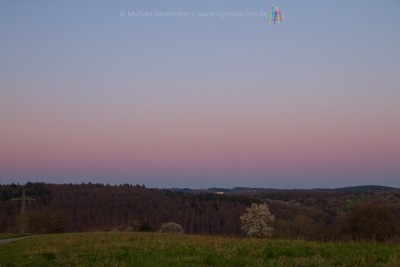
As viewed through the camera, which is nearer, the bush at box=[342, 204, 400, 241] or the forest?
the bush at box=[342, 204, 400, 241]

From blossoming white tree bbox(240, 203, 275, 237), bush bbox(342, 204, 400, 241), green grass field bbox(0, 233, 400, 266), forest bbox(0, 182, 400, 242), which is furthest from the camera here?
forest bbox(0, 182, 400, 242)

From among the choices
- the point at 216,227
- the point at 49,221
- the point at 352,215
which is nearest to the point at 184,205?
the point at 216,227

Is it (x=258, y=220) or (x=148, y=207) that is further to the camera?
(x=148, y=207)

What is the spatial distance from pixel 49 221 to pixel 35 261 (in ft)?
209

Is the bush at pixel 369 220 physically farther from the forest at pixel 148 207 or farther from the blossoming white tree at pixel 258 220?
the forest at pixel 148 207

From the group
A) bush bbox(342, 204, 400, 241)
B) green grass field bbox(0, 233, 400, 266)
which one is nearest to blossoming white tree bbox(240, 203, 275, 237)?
bush bbox(342, 204, 400, 241)

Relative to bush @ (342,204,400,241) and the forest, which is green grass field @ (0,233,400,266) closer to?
bush @ (342,204,400,241)

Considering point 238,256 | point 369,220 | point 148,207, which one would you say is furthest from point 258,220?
point 148,207

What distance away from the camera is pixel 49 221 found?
7225 centimetres

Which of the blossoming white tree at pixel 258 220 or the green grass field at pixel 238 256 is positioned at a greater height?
the green grass field at pixel 238 256

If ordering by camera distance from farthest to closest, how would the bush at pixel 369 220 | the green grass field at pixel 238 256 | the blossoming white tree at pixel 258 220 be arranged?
the blossoming white tree at pixel 258 220 < the bush at pixel 369 220 < the green grass field at pixel 238 256

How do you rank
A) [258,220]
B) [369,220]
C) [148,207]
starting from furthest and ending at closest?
[148,207] → [258,220] → [369,220]

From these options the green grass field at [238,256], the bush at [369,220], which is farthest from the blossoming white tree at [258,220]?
the green grass field at [238,256]

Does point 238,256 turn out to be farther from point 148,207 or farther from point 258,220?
point 148,207
